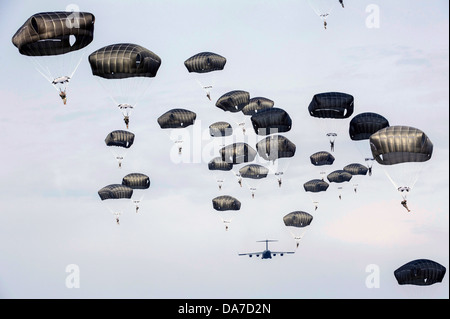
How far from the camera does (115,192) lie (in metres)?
81.4

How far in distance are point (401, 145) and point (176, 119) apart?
27.1m

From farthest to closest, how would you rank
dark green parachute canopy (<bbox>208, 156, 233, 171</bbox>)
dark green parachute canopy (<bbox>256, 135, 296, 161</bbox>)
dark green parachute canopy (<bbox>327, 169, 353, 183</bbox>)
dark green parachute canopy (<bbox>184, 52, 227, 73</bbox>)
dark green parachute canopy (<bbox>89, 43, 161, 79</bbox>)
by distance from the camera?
dark green parachute canopy (<bbox>327, 169, 353, 183</bbox>) < dark green parachute canopy (<bbox>208, 156, 233, 171</bbox>) < dark green parachute canopy (<bbox>184, 52, 227, 73</bbox>) < dark green parachute canopy (<bbox>256, 135, 296, 161</bbox>) < dark green parachute canopy (<bbox>89, 43, 161, 79</bbox>)

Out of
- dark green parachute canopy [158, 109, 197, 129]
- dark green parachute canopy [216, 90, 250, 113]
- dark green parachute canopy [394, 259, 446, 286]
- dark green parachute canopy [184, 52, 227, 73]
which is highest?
dark green parachute canopy [184, 52, 227, 73]

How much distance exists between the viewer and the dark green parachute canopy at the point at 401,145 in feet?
194

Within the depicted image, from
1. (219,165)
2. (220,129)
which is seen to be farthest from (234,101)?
(219,165)

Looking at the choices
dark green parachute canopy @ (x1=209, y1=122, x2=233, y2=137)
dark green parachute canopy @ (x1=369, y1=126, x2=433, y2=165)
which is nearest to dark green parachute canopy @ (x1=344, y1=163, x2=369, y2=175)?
dark green parachute canopy @ (x1=209, y1=122, x2=233, y2=137)

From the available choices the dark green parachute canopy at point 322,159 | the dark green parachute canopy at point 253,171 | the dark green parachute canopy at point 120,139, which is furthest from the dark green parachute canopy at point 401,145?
the dark green parachute canopy at point 120,139

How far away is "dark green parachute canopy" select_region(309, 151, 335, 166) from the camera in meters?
89.4

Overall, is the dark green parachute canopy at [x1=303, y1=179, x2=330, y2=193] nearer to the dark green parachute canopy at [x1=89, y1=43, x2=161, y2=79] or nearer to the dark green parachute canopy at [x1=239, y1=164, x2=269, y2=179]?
the dark green parachute canopy at [x1=239, y1=164, x2=269, y2=179]

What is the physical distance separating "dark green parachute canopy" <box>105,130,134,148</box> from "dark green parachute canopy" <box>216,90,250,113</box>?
1037 cm

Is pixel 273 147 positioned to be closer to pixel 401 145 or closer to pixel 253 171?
pixel 253 171
